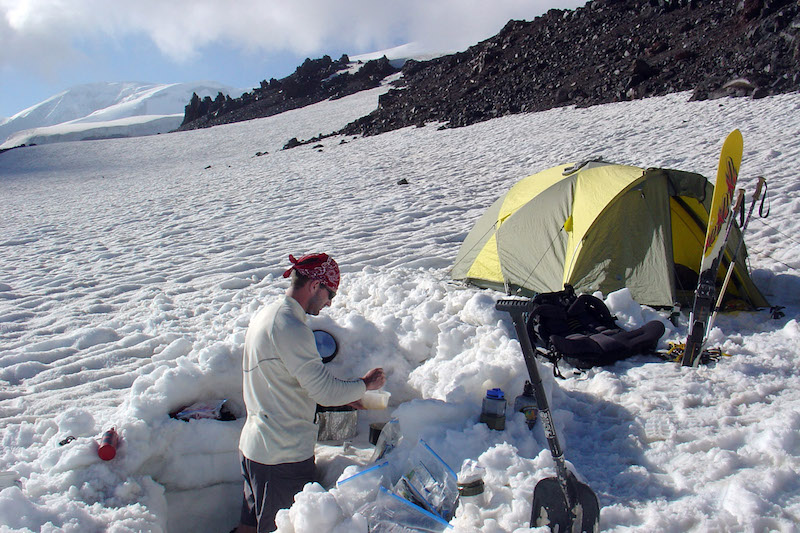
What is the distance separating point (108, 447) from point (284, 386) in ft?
3.19

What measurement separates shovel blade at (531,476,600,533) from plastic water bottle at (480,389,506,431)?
2.25 ft

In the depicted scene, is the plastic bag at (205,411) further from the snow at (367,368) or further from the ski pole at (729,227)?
the ski pole at (729,227)

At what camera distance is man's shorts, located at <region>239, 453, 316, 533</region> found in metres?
2.67

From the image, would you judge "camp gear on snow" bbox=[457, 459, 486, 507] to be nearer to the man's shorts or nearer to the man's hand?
the man's hand

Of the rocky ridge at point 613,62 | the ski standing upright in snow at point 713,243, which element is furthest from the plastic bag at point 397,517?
the rocky ridge at point 613,62

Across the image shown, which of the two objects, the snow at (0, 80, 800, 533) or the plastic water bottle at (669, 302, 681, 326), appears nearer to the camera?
the snow at (0, 80, 800, 533)

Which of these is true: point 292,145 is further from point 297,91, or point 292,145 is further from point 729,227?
point 297,91

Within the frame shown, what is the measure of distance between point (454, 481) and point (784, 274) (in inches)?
175

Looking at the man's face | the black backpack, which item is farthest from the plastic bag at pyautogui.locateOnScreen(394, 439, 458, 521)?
the black backpack

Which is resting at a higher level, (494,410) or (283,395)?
(283,395)

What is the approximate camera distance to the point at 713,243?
4.11m

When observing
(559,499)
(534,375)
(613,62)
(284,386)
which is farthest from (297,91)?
(559,499)

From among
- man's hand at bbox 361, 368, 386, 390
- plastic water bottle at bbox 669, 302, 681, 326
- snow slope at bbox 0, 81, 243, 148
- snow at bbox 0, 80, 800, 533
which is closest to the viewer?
snow at bbox 0, 80, 800, 533

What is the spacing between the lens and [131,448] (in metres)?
2.89
